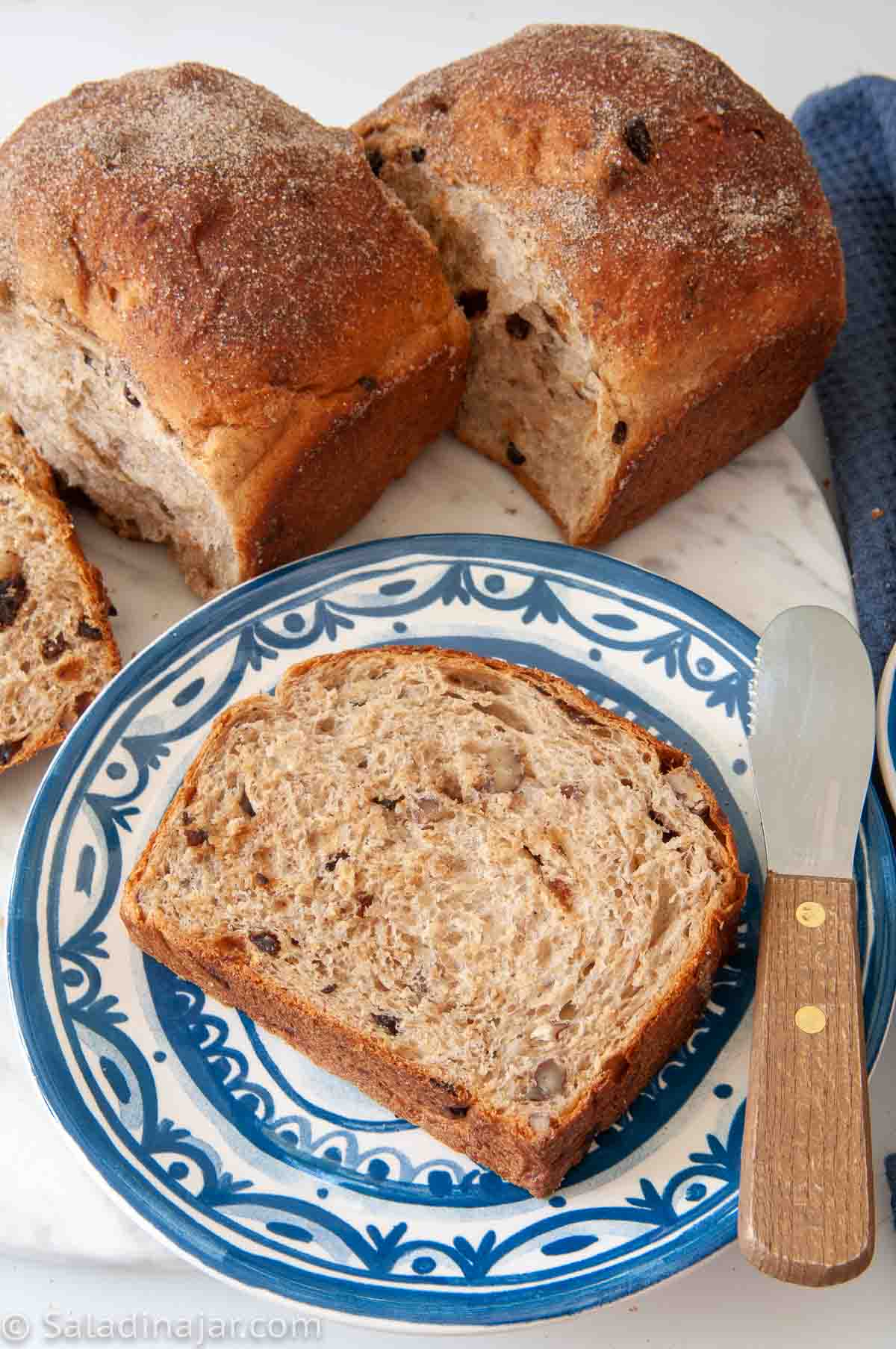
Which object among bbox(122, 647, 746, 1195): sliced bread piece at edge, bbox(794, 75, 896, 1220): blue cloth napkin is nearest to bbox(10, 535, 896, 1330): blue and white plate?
bbox(122, 647, 746, 1195): sliced bread piece at edge

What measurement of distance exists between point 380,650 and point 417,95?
107 cm

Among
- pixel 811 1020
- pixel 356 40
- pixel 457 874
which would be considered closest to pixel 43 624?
pixel 457 874

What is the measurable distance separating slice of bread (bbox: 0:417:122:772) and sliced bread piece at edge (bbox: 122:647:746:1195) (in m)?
0.34

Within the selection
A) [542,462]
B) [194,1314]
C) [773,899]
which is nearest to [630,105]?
[542,462]

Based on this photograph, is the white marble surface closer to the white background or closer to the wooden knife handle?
the white background

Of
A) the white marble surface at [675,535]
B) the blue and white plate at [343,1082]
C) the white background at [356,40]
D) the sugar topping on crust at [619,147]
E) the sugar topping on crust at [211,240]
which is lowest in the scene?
the blue and white plate at [343,1082]

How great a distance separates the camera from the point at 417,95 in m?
2.49

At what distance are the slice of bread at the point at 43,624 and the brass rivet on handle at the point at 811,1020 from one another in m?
1.27

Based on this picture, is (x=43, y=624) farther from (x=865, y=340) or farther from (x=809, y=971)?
(x=865, y=340)

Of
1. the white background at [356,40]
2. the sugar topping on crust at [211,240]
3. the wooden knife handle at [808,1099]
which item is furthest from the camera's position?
the white background at [356,40]

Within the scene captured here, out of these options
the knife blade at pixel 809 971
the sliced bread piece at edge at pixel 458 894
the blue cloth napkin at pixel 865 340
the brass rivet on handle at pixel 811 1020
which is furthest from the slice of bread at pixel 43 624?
the blue cloth napkin at pixel 865 340

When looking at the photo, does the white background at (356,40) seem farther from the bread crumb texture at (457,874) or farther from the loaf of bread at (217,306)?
the bread crumb texture at (457,874)

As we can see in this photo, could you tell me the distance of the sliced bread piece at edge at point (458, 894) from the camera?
1.82m

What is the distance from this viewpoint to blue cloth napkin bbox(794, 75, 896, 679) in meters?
2.52
